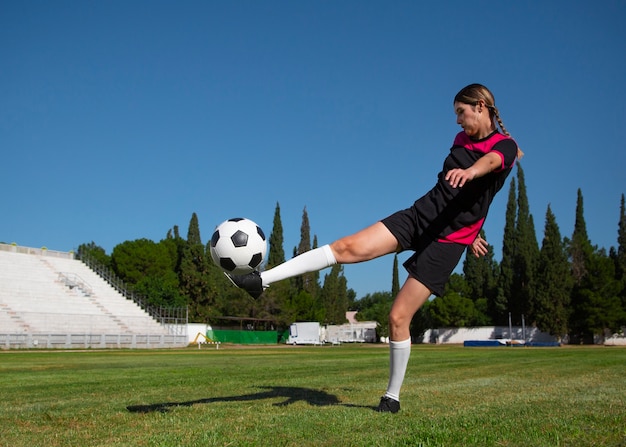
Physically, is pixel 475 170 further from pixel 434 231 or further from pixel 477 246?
pixel 477 246

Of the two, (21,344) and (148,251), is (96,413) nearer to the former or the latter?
(21,344)

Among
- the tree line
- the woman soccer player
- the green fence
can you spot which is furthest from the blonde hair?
the tree line

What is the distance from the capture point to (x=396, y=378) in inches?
201

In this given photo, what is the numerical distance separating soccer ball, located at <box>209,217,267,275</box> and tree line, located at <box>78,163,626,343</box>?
54.5 m

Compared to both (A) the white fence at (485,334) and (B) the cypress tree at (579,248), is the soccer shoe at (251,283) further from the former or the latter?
(B) the cypress tree at (579,248)

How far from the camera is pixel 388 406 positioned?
4.86 m

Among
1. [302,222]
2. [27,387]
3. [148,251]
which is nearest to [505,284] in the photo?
[302,222]

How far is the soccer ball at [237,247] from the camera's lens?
4.98m

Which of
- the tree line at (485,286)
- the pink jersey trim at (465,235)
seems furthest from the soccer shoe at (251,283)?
the tree line at (485,286)

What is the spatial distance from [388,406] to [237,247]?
71.7 inches

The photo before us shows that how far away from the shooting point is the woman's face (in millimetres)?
4957

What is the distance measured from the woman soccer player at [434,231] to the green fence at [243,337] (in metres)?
49.8

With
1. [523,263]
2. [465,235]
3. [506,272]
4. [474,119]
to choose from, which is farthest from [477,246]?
[506,272]

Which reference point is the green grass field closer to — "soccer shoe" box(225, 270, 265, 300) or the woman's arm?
"soccer shoe" box(225, 270, 265, 300)
